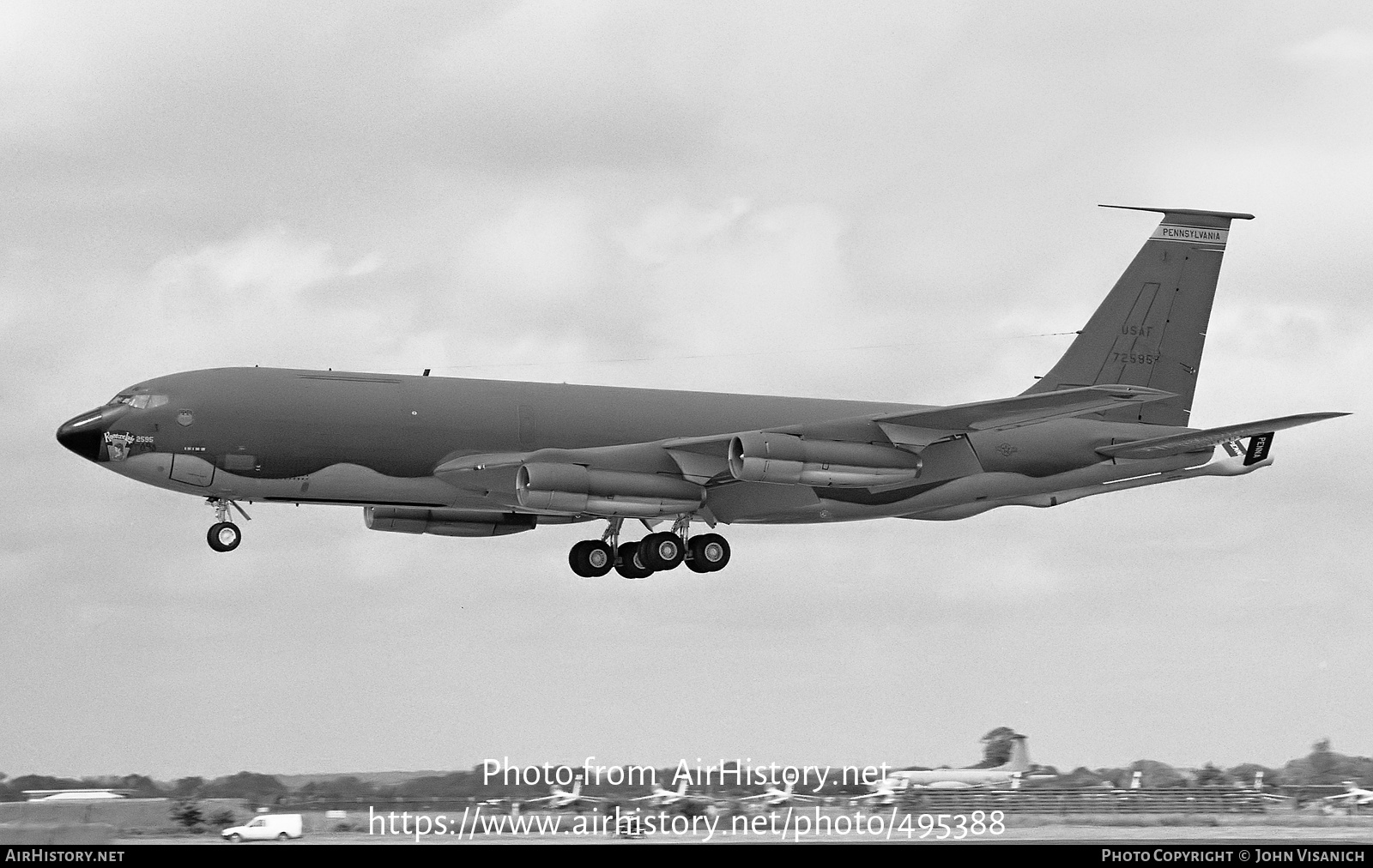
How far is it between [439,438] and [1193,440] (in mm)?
16446

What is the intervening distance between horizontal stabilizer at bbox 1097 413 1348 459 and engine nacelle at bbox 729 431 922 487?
646 cm

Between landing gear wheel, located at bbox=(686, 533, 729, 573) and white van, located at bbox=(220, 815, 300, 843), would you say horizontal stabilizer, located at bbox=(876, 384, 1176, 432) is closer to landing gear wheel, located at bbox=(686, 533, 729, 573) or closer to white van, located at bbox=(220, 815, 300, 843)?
landing gear wheel, located at bbox=(686, 533, 729, 573)

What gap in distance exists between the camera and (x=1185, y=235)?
43438 millimetres

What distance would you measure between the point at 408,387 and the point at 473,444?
183 centimetres

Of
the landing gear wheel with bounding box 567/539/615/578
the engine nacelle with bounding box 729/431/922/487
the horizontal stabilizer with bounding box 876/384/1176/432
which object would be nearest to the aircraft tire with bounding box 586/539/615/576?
the landing gear wheel with bounding box 567/539/615/578

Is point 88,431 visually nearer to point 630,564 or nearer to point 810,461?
point 630,564

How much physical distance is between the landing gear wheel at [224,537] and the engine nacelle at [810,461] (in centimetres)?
1049

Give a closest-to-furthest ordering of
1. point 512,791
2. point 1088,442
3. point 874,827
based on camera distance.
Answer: point 874,827
point 512,791
point 1088,442

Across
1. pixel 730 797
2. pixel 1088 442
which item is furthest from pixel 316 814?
pixel 1088 442

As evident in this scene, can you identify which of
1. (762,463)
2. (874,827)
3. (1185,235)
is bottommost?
(874,827)

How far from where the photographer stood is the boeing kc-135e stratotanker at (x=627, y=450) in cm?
3634

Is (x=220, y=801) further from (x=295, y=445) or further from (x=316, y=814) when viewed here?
(x=295, y=445)

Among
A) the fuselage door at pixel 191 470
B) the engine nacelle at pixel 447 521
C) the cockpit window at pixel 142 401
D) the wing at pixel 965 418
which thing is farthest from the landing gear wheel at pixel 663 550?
the cockpit window at pixel 142 401

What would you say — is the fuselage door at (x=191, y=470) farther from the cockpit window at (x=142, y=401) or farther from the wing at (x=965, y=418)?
the wing at (x=965, y=418)
